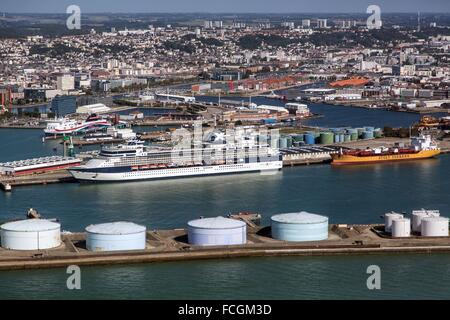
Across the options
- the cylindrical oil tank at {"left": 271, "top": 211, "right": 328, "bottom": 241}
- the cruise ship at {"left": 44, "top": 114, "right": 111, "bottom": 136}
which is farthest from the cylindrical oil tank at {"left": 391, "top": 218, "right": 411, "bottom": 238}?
the cruise ship at {"left": 44, "top": 114, "right": 111, "bottom": 136}

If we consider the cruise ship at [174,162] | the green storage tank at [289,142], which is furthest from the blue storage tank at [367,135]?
the cruise ship at [174,162]

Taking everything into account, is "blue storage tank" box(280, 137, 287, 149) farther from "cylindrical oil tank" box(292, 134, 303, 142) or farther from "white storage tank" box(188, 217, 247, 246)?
"white storage tank" box(188, 217, 247, 246)

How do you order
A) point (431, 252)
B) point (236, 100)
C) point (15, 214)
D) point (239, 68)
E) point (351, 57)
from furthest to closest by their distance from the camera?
point (351, 57)
point (239, 68)
point (236, 100)
point (15, 214)
point (431, 252)

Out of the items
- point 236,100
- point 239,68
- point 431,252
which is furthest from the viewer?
point 239,68

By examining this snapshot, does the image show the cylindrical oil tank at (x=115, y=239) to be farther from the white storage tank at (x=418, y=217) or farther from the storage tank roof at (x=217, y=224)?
the white storage tank at (x=418, y=217)

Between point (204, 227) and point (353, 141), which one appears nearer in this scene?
point (204, 227)

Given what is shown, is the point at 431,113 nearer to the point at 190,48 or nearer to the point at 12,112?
the point at 12,112

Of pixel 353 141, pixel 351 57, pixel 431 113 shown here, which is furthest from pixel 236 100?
pixel 351 57
